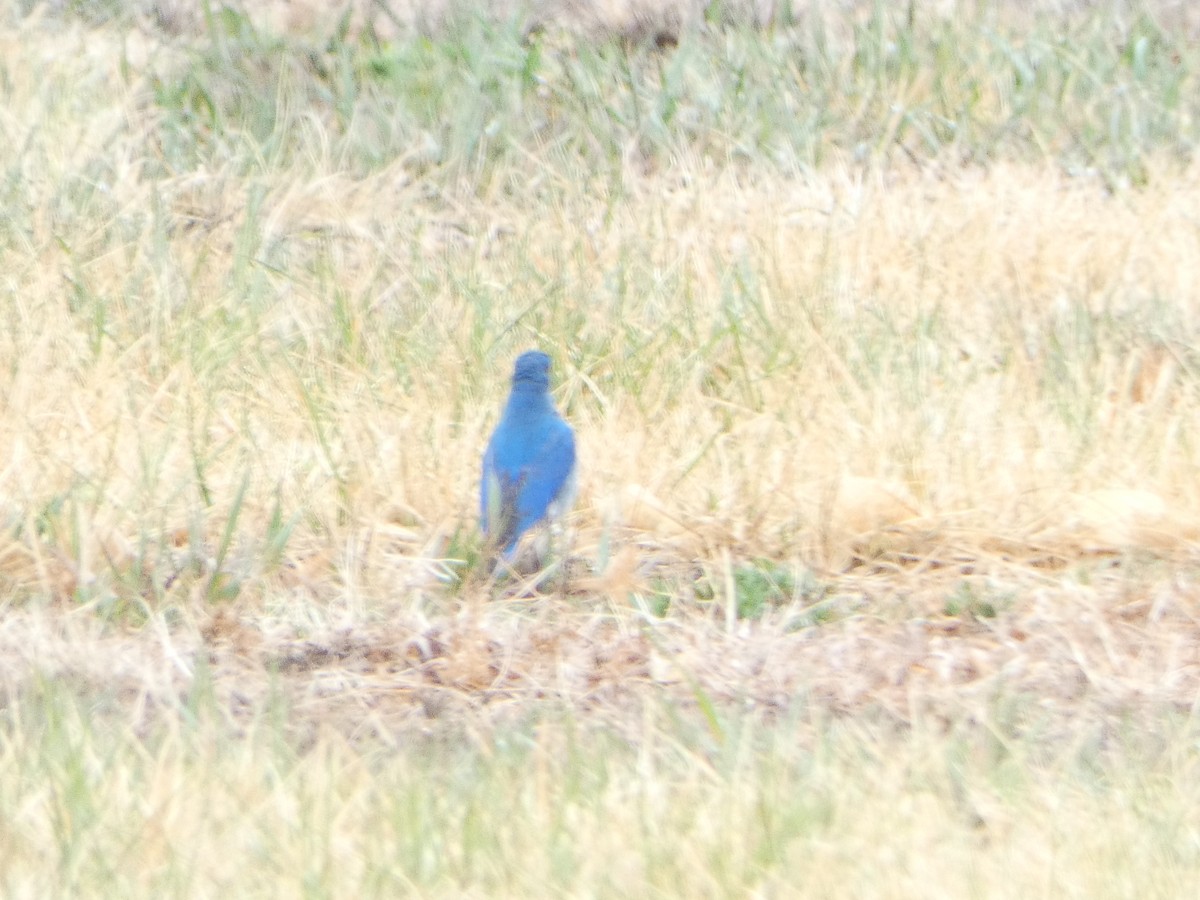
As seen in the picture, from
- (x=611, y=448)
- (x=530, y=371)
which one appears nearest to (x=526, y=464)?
(x=530, y=371)

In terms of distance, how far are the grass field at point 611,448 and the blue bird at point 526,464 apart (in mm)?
104

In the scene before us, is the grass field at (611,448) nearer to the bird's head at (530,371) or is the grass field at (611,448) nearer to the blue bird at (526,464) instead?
the blue bird at (526,464)

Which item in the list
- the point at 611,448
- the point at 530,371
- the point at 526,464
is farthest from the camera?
the point at 611,448

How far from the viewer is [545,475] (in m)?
3.83

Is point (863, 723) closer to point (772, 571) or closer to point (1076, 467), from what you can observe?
point (772, 571)

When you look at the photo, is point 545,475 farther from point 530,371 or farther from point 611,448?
point 611,448

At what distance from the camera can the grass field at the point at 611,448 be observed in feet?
8.66

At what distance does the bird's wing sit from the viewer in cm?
377

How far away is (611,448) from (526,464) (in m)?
0.58

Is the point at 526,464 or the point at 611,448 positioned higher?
the point at 526,464

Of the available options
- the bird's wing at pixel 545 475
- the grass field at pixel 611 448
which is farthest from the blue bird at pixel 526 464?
the grass field at pixel 611 448

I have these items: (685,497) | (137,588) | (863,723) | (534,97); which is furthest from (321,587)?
(534,97)

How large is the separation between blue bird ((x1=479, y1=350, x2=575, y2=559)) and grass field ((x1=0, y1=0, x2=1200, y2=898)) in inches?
4.1

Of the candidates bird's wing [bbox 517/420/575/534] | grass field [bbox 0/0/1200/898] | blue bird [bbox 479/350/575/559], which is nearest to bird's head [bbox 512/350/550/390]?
blue bird [bbox 479/350/575/559]
